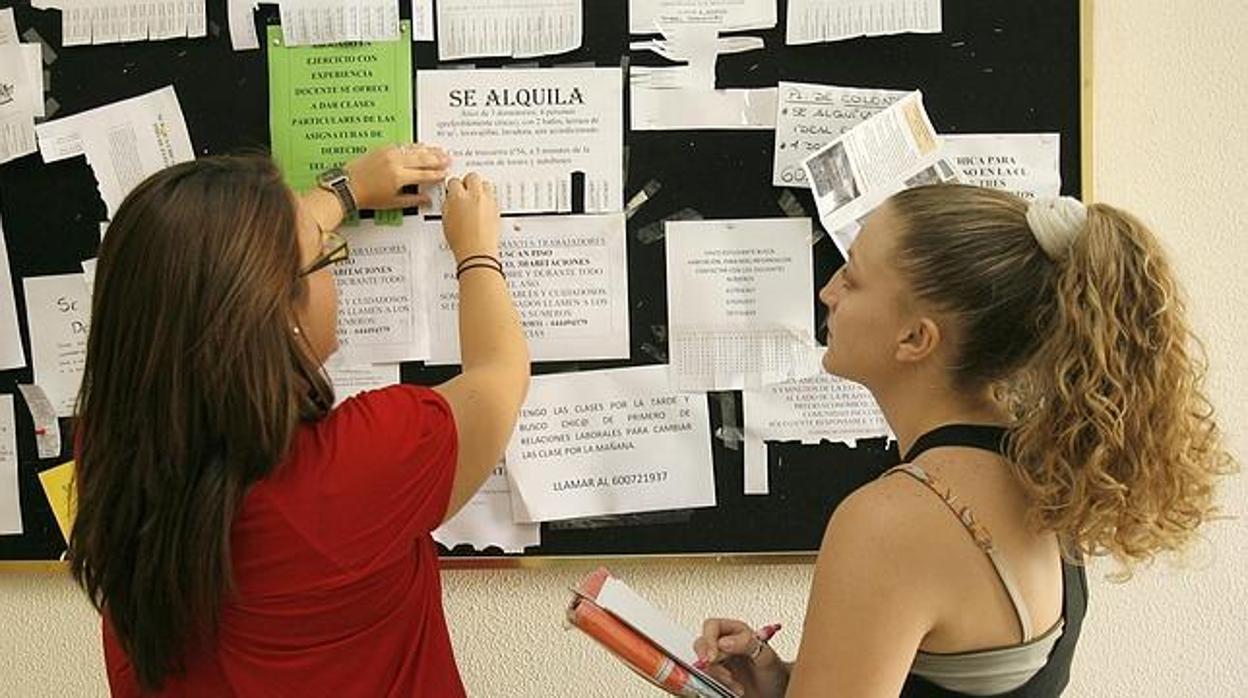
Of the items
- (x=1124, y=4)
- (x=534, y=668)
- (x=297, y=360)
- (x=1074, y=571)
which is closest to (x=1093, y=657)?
(x=1074, y=571)

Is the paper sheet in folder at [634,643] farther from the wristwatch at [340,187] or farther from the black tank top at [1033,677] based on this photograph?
the wristwatch at [340,187]

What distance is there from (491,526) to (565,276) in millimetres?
374

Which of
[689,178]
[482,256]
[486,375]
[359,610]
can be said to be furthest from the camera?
[689,178]

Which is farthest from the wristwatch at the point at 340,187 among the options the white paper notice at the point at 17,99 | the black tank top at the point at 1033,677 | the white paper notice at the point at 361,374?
the black tank top at the point at 1033,677

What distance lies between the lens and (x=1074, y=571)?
42.9 inches

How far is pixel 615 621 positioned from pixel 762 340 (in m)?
0.55

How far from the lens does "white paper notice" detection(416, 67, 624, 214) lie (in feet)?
5.03

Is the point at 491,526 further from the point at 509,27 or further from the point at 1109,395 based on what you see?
the point at 1109,395

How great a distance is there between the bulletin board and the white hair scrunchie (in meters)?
0.53

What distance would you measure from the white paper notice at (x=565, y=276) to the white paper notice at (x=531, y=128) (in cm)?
4

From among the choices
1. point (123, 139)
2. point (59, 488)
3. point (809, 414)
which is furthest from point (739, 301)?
point (59, 488)

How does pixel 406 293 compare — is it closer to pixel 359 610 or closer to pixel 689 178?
pixel 689 178

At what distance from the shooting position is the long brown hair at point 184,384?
1036 mm

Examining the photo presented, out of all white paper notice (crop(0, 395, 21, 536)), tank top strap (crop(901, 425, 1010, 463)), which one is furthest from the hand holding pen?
white paper notice (crop(0, 395, 21, 536))
